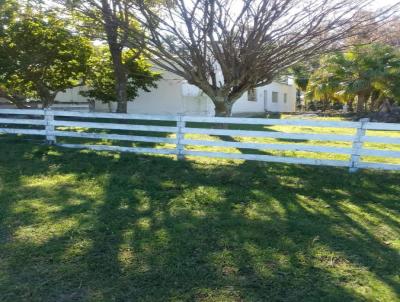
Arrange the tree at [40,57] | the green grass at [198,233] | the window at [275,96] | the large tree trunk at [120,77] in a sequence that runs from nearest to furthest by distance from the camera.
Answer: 1. the green grass at [198,233]
2. the tree at [40,57]
3. the large tree trunk at [120,77]
4. the window at [275,96]

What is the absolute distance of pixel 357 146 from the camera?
279 inches

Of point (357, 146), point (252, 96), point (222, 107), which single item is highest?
point (252, 96)

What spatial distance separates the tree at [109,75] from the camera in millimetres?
16219

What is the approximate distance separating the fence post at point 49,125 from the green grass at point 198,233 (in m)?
2.03

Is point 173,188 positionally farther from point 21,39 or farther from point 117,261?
point 21,39

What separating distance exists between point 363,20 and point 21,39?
10.2m

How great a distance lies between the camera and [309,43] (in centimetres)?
988

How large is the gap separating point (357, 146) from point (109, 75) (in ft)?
39.6

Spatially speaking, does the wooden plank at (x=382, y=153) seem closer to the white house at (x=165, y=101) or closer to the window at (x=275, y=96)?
the white house at (x=165, y=101)

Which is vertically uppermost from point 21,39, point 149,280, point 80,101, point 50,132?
point 21,39

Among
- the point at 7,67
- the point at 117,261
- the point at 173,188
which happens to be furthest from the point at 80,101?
the point at 117,261

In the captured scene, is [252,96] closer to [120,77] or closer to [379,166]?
[120,77]

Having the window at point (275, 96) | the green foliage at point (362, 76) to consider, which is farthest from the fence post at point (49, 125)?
the window at point (275, 96)

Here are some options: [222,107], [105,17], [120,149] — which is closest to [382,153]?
[222,107]
